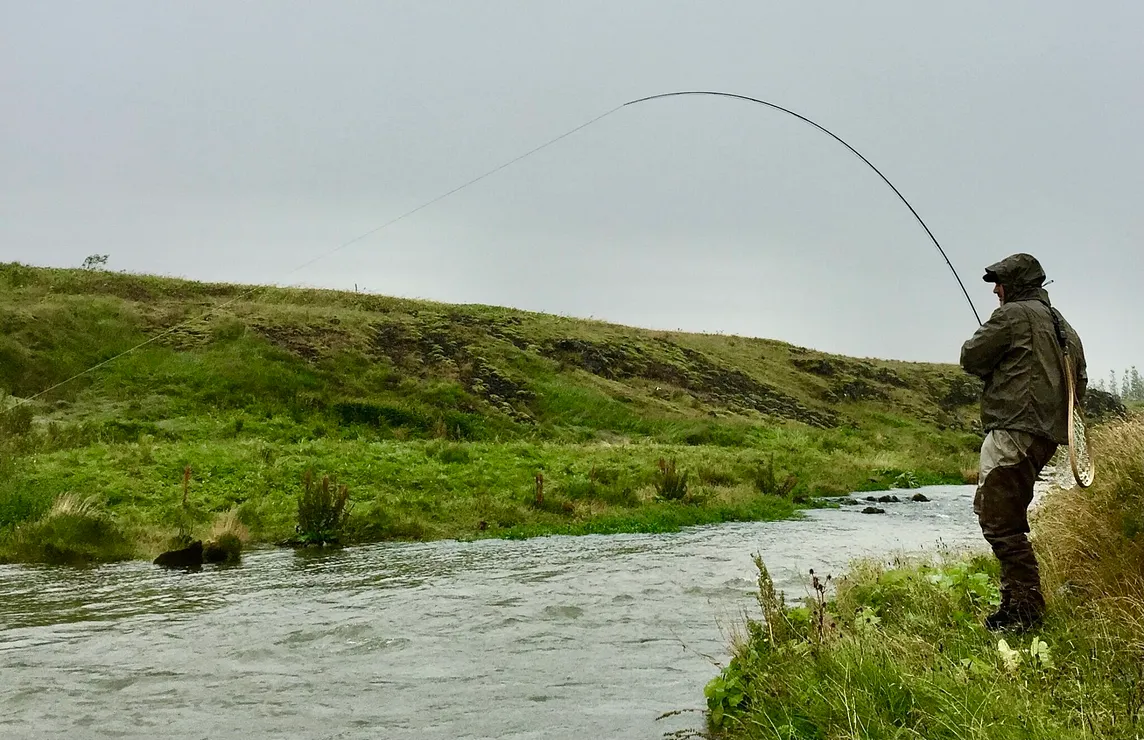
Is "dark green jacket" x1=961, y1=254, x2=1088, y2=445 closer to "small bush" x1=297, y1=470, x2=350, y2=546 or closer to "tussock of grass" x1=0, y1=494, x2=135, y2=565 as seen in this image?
"small bush" x1=297, y1=470, x2=350, y2=546

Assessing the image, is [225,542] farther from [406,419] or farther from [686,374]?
[686,374]

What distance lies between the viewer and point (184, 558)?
15609 millimetres

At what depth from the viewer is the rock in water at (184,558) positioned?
1534cm

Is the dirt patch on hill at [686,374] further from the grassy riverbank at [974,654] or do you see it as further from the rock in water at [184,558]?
the grassy riverbank at [974,654]

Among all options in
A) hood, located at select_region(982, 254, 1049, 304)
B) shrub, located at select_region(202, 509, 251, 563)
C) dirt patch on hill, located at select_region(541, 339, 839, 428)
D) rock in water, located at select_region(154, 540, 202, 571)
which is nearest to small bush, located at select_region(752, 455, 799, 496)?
shrub, located at select_region(202, 509, 251, 563)

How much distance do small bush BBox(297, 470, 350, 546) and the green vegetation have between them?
274 millimetres

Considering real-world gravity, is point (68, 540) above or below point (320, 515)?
below

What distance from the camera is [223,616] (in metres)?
10.7

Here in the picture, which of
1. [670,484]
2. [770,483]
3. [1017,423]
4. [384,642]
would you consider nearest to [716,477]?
[770,483]

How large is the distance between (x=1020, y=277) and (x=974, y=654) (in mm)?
2809

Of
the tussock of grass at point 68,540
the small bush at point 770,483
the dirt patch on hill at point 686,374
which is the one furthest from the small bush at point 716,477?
the dirt patch on hill at point 686,374

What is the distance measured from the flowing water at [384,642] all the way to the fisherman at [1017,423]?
2321 mm

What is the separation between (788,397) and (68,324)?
1654 inches

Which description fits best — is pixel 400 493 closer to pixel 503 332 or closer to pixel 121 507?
pixel 121 507
